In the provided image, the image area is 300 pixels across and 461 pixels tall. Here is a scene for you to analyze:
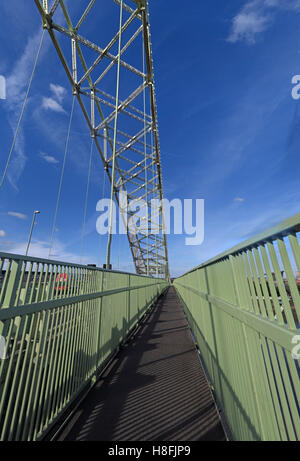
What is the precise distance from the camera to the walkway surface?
1.86 metres

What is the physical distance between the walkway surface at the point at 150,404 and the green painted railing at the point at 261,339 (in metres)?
0.47

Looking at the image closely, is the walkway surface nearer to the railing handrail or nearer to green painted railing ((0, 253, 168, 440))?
green painted railing ((0, 253, 168, 440))

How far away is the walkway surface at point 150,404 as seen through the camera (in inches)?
73.3

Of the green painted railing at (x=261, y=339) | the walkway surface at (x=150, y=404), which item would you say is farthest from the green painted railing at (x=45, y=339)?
the green painted railing at (x=261, y=339)

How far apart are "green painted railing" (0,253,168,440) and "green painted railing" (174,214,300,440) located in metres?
1.79

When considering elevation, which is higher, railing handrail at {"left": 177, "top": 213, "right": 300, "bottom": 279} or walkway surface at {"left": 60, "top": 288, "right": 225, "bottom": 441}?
railing handrail at {"left": 177, "top": 213, "right": 300, "bottom": 279}

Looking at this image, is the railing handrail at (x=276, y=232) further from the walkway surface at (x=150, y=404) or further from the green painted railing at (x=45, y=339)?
the walkway surface at (x=150, y=404)

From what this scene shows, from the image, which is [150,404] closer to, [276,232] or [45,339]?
[45,339]

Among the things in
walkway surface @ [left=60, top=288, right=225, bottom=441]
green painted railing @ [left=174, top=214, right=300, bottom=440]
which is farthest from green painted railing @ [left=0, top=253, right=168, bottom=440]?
green painted railing @ [left=174, top=214, right=300, bottom=440]

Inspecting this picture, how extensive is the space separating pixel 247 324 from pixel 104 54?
1452cm

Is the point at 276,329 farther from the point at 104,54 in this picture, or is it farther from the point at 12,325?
the point at 104,54

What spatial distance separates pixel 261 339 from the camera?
3.68 feet
